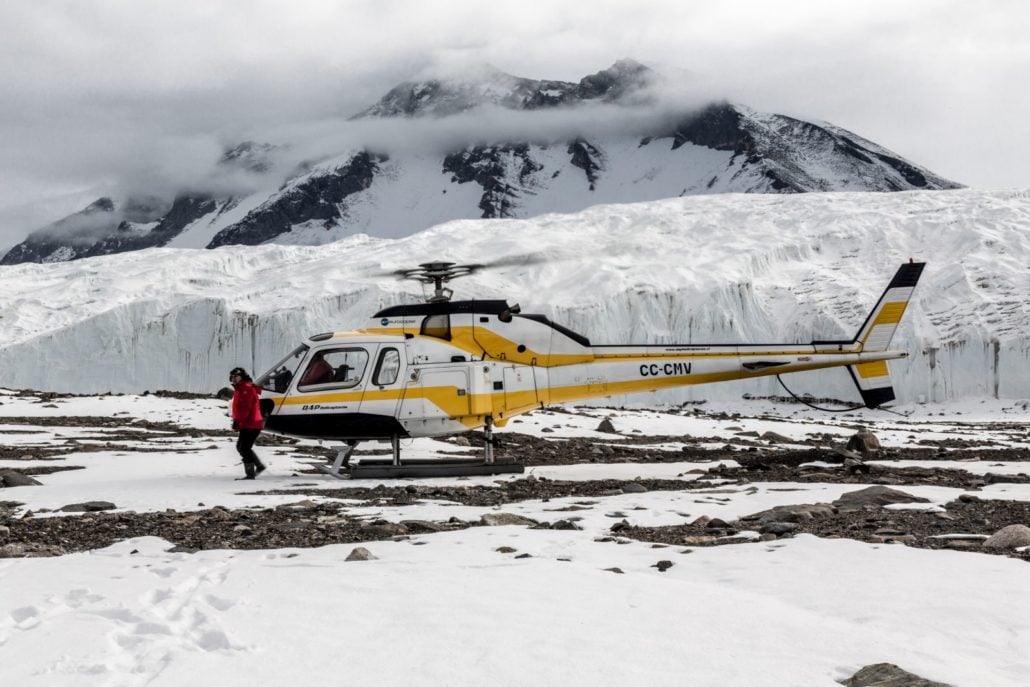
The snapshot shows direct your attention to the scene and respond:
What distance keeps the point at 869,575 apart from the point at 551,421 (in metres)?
19.4

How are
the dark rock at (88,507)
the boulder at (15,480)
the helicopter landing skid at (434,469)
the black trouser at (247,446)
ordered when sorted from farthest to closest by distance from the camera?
the helicopter landing skid at (434,469) → the black trouser at (247,446) → the boulder at (15,480) → the dark rock at (88,507)

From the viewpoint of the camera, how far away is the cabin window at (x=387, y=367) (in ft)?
45.9

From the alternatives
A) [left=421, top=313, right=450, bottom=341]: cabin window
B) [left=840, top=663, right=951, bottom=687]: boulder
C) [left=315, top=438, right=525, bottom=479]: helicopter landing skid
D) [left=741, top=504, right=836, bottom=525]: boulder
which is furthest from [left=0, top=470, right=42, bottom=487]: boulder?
[left=840, top=663, right=951, bottom=687]: boulder

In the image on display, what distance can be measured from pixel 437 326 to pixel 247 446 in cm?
340

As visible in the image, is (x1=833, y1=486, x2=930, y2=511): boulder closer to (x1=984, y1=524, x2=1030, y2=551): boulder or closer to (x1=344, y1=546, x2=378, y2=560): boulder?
(x1=984, y1=524, x2=1030, y2=551): boulder

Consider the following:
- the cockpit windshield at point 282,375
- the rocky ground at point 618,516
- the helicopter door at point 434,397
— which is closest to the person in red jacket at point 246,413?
the cockpit windshield at point 282,375

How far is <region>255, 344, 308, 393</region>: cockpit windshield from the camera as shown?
1393 centimetres

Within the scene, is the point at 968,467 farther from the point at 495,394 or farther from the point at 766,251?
the point at 766,251

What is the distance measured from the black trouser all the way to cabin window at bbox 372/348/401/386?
77.0 inches

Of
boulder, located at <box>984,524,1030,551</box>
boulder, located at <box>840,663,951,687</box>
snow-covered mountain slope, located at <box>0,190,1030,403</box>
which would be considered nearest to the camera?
boulder, located at <box>840,663,951,687</box>

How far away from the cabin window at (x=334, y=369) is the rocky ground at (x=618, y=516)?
4.59 ft

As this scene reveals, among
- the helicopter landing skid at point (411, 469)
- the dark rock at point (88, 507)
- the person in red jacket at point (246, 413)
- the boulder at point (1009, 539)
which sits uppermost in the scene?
the person in red jacket at point (246, 413)

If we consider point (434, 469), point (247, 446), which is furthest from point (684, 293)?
point (247, 446)

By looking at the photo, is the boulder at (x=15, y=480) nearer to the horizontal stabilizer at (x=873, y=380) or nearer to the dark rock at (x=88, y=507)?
the dark rock at (x=88, y=507)
